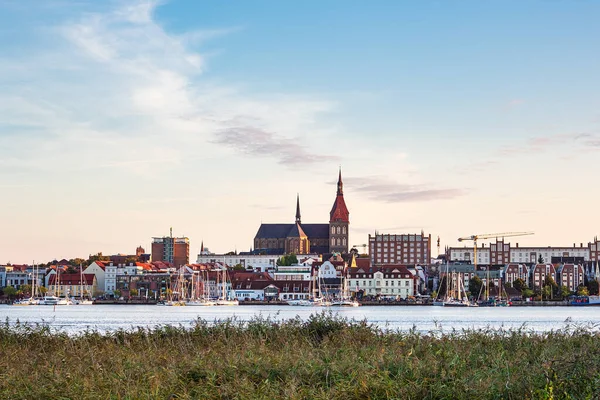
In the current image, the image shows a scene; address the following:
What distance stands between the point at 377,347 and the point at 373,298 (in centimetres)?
13206

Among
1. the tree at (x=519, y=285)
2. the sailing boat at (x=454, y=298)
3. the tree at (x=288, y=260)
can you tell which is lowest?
the sailing boat at (x=454, y=298)

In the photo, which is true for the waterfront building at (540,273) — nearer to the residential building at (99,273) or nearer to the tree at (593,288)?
the tree at (593,288)

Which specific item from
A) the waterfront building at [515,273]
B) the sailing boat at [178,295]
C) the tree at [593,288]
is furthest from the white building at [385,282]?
the sailing boat at [178,295]

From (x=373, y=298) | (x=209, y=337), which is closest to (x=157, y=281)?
(x=373, y=298)

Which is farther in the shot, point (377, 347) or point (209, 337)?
point (209, 337)

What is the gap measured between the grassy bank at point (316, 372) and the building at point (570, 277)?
456 ft

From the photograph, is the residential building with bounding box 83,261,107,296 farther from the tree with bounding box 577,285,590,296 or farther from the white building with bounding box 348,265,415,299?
the tree with bounding box 577,285,590,296

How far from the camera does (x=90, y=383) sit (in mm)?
12445

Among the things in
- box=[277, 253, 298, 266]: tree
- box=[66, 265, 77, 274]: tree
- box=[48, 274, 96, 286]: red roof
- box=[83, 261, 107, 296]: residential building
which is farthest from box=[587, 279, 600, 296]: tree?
box=[66, 265, 77, 274]: tree

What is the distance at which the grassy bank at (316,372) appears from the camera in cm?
1158

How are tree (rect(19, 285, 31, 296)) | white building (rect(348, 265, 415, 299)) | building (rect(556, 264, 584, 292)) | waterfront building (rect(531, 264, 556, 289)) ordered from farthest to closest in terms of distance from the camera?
waterfront building (rect(531, 264, 556, 289))
building (rect(556, 264, 584, 292))
white building (rect(348, 265, 415, 299))
tree (rect(19, 285, 31, 296))

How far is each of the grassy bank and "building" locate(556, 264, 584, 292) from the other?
456 feet

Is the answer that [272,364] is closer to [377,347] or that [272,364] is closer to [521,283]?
[377,347]

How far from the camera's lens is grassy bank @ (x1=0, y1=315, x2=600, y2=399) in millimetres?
11578
